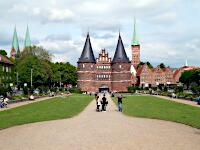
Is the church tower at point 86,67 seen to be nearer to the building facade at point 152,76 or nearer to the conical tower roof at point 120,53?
the conical tower roof at point 120,53

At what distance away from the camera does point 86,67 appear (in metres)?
119

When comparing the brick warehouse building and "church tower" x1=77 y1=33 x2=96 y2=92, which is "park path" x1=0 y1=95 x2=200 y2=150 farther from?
the brick warehouse building

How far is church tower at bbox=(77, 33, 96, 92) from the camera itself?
389ft

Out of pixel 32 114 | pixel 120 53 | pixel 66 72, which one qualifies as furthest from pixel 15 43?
pixel 32 114

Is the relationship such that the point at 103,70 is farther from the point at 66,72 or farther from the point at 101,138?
the point at 101,138

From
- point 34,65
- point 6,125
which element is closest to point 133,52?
point 34,65

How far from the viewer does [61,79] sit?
424 feet

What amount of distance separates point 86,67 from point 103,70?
A: 921 centimetres

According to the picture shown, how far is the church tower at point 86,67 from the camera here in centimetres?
11856


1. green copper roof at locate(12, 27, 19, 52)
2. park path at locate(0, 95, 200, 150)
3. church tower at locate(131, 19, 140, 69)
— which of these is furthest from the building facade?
park path at locate(0, 95, 200, 150)

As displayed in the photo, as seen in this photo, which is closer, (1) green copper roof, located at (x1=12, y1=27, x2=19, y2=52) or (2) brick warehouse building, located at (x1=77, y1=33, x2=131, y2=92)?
(2) brick warehouse building, located at (x1=77, y1=33, x2=131, y2=92)

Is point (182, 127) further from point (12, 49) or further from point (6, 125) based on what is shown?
point (12, 49)

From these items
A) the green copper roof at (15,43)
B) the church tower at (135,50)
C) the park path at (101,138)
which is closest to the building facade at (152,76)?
the church tower at (135,50)

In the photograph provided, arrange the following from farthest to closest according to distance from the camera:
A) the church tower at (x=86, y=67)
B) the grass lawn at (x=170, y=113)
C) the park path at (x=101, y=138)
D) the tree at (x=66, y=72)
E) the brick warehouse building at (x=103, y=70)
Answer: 1. the tree at (x=66, y=72)
2. the brick warehouse building at (x=103, y=70)
3. the church tower at (x=86, y=67)
4. the grass lawn at (x=170, y=113)
5. the park path at (x=101, y=138)
